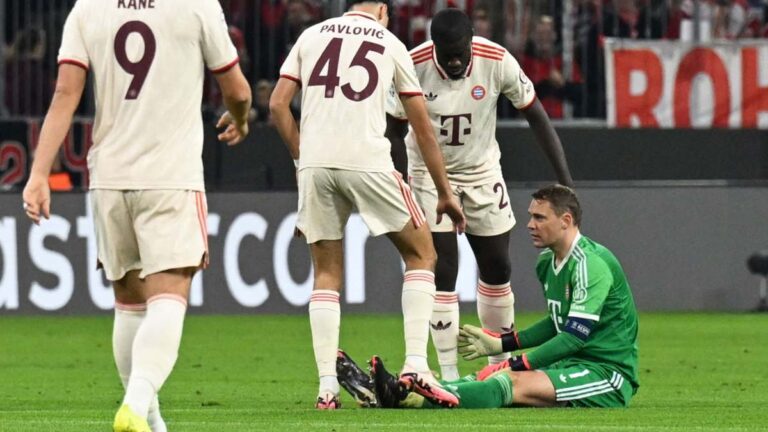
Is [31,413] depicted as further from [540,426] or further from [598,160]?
[598,160]

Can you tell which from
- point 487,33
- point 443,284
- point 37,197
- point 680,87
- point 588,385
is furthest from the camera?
point 680,87

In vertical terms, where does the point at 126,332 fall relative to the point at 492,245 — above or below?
above

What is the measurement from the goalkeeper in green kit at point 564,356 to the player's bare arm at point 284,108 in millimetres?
1086

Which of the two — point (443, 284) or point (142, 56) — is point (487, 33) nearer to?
point (443, 284)

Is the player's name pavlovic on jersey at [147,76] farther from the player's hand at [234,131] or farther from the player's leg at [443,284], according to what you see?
the player's leg at [443,284]

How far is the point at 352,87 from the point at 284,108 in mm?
362

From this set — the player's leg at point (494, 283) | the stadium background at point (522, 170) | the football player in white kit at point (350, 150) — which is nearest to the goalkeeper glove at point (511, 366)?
the football player in white kit at point (350, 150)

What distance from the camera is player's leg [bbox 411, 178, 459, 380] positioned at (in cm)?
945

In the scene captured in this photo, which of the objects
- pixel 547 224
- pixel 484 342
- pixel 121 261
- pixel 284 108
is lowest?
pixel 484 342

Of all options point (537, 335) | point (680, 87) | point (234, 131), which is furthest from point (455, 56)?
point (680, 87)

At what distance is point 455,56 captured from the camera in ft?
30.3

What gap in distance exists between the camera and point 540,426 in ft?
23.8

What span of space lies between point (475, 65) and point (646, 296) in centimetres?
701

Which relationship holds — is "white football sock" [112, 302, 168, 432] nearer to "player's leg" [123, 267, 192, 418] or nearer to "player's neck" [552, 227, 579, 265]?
"player's leg" [123, 267, 192, 418]
